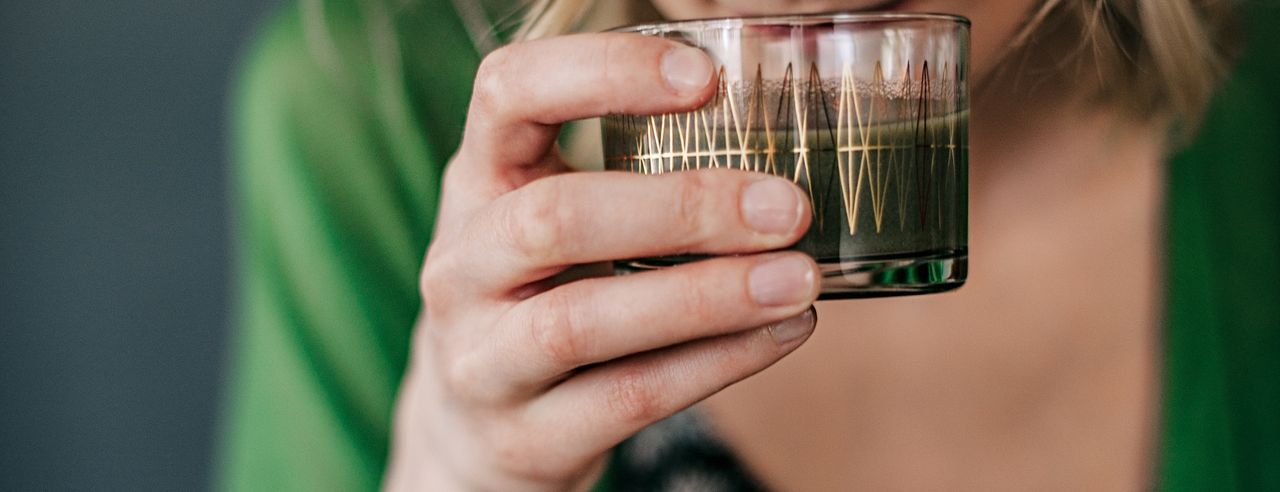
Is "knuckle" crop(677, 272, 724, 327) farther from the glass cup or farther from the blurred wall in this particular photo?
the blurred wall

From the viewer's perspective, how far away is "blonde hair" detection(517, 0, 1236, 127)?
88 centimetres

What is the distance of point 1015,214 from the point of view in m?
0.94

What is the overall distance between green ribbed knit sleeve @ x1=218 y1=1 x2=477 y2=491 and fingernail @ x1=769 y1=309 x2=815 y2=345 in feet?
1.89

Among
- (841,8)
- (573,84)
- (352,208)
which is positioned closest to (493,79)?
(573,84)

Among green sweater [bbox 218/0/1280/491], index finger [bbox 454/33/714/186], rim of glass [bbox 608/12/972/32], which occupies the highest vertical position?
rim of glass [bbox 608/12/972/32]

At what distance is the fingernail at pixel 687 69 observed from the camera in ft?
1.39

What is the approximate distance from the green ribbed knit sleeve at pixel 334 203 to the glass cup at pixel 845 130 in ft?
1.84

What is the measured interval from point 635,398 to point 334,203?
560mm

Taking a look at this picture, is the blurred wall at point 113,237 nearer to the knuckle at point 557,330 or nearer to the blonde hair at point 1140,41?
the blonde hair at point 1140,41

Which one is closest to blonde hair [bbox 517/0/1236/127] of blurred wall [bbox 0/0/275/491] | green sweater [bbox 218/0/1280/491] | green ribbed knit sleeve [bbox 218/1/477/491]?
Result: green sweater [bbox 218/0/1280/491]

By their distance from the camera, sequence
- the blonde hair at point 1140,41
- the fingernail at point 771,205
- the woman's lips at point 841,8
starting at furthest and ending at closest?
the blonde hair at point 1140,41 < the woman's lips at point 841,8 < the fingernail at point 771,205

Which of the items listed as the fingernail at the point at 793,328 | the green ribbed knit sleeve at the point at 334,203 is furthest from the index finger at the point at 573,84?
the green ribbed knit sleeve at the point at 334,203

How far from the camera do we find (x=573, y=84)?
0.45 meters

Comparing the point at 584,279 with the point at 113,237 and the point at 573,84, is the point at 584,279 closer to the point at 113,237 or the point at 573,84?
the point at 573,84
